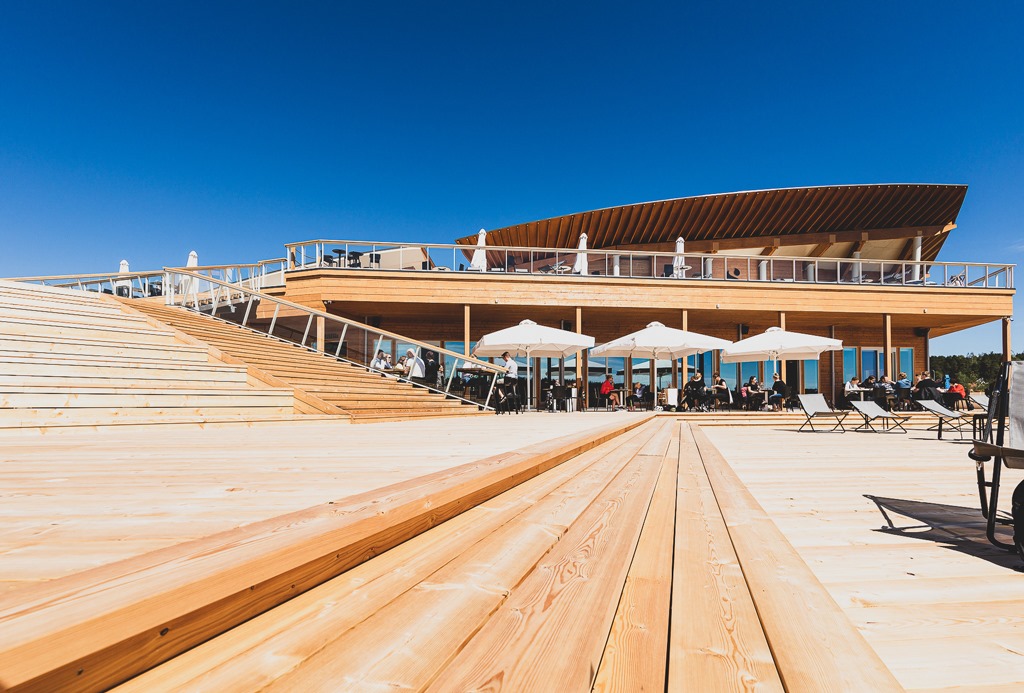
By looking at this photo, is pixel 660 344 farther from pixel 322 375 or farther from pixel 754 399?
pixel 322 375

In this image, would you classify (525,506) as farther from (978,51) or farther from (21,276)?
(978,51)

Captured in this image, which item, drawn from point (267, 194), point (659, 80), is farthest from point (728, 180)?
point (267, 194)

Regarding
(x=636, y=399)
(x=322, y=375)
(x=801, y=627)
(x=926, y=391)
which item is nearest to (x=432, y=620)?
(x=801, y=627)

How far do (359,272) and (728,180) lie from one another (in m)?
41.9

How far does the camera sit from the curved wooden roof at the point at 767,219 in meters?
22.6

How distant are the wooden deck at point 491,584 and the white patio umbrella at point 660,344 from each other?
9.91 m

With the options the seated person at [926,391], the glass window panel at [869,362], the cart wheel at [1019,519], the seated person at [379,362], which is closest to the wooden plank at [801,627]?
the cart wheel at [1019,519]

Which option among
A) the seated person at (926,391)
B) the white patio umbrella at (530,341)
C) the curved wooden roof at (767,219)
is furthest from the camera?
the curved wooden roof at (767,219)

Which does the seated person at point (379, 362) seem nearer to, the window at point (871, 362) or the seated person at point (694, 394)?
the seated person at point (694, 394)

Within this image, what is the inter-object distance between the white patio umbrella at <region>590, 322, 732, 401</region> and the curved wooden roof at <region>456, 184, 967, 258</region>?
10906 mm

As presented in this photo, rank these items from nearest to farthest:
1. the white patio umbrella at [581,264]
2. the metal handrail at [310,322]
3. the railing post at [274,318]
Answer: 1. the metal handrail at [310,322]
2. the railing post at [274,318]
3. the white patio umbrella at [581,264]

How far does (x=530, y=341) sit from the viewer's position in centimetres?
1221

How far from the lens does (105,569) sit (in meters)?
0.84

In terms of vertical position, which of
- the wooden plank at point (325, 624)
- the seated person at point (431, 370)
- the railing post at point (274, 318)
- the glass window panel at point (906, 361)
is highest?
the railing post at point (274, 318)
